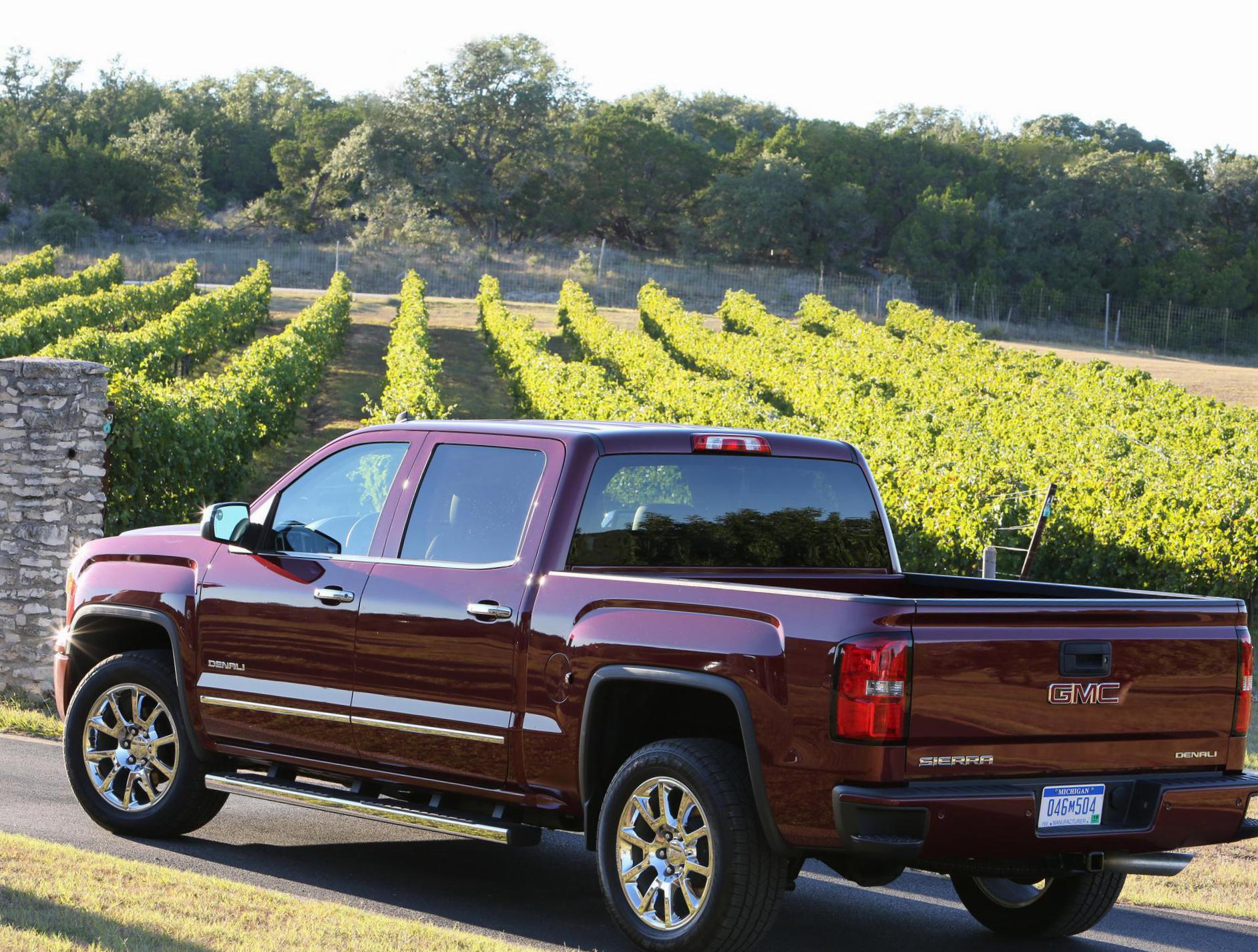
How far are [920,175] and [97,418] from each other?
77.5 m

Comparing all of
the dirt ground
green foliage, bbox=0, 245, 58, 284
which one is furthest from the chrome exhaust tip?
green foliage, bbox=0, 245, 58, 284

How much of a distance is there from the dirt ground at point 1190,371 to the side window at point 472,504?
41102 mm

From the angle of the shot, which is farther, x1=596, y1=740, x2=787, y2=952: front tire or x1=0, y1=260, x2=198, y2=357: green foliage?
x1=0, y1=260, x2=198, y2=357: green foliage

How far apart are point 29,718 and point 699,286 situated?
58891 mm

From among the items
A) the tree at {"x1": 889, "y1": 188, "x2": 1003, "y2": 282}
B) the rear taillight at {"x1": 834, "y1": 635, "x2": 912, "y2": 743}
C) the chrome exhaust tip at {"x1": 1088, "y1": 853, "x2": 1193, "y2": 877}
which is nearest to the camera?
the rear taillight at {"x1": 834, "y1": 635, "x2": 912, "y2": 743}

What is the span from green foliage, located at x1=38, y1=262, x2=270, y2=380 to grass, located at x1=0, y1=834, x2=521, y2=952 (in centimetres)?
1420

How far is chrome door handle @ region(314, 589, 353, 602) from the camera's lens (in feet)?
21.2

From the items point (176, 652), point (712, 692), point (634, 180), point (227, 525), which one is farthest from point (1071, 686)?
point (634, 180)

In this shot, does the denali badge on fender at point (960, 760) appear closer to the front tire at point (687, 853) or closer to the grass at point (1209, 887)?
the front tire at point (687, 853)

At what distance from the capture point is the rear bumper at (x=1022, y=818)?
488 cm

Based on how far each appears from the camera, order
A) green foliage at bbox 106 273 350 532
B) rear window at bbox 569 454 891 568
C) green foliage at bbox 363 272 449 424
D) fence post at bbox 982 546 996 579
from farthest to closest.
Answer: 1. green foliage at bbox 363 272 449 424
2. green foliage at bbox 106 273 350 532
3. fence post at bbox 982 546 996 579
4. rear window at bbox 569 454 891 568

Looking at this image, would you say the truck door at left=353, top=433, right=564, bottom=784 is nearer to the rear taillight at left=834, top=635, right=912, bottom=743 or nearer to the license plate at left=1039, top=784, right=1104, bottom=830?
the rear taillight at left=834, top=635, right=912, bottom=743

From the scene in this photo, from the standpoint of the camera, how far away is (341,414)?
33.2 m

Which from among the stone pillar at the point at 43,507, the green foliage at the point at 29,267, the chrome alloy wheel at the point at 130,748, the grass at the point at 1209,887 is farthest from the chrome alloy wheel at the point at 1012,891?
the green foliage at the point at 29,267
